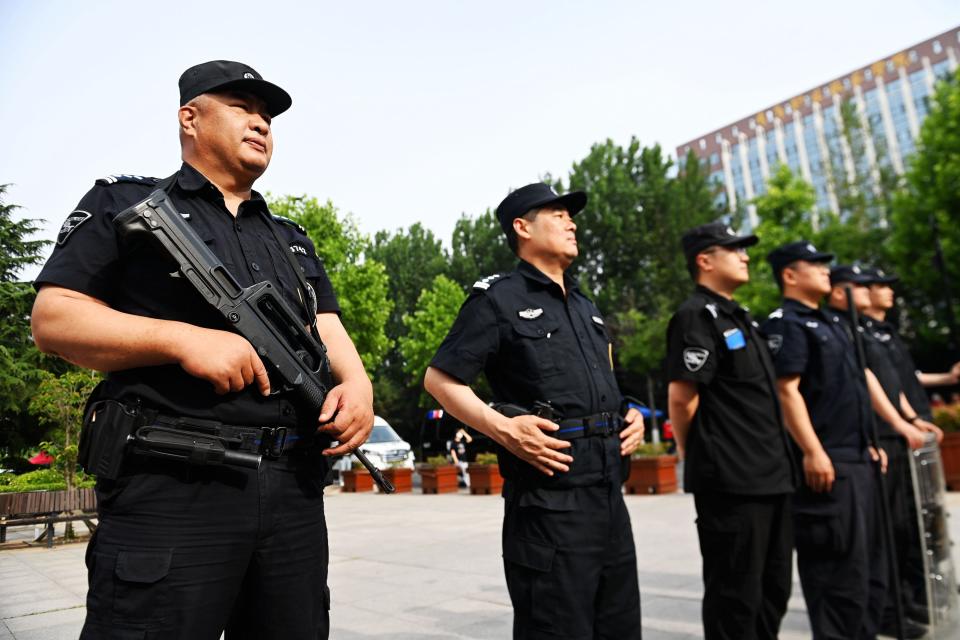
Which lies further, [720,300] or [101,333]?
[720,300]

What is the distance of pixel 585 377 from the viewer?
276cm

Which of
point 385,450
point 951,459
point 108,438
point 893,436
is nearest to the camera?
point 108,438

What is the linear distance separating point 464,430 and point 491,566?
360cm

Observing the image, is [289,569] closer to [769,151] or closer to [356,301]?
[356,301]

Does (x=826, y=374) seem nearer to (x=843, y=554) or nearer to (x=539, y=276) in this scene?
(x=843, y=554)

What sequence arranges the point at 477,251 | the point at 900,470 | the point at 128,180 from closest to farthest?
the point at 128,180
the point at 900,470
the point at 477,251

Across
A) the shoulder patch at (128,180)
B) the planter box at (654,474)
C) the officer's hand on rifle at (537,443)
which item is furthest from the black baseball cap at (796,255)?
the planter box at (654,474)

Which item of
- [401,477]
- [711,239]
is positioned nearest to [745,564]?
[711,239]

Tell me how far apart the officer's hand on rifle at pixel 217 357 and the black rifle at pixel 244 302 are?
90 mm

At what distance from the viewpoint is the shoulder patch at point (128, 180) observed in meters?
1.92

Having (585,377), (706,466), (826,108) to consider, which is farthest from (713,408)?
(826,108)

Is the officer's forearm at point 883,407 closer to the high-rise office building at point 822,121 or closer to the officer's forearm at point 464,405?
the officer's forearm at point 464,405

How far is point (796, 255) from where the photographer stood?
4426 mm

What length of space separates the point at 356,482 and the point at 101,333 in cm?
1244
